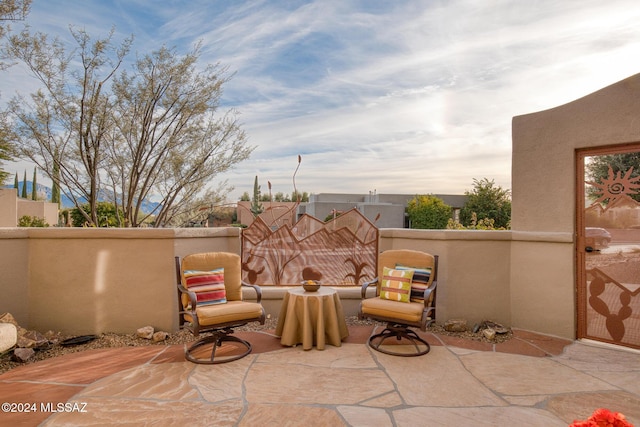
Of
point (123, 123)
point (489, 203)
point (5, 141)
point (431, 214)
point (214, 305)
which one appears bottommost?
point (214, 305)

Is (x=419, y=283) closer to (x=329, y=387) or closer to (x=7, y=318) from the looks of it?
(x=329, y=387)

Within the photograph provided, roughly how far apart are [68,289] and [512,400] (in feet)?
16.5

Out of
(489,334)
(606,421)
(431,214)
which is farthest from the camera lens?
(431,214)

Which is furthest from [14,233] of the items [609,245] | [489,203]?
[489,203]

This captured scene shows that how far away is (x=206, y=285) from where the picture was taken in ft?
13.9

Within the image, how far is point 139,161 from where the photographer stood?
8.04 meters

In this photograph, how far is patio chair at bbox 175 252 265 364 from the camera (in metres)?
3.85

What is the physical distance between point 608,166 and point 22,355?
6964 mm

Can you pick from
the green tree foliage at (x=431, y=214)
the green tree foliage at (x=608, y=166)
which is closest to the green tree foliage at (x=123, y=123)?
the green tree foliage at (x=608, y=166)

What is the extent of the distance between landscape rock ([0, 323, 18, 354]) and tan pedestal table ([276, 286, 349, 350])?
2.81 metres

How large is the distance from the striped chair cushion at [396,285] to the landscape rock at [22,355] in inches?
155

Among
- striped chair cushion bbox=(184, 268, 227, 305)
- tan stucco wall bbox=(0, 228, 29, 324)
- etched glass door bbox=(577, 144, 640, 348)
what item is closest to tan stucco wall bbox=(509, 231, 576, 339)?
etched glass door bbox=(577, 144, 640, 348)

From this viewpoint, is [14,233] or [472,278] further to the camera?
[472,278]

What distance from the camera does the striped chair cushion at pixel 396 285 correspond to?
174 inches
